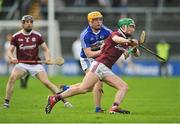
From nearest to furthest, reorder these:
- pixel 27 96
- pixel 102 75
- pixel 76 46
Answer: pixel 102 75 → pixel 27 96 → pixel 76 46

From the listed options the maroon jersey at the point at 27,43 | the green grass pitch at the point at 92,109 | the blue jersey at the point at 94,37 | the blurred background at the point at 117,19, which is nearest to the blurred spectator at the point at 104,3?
the blurred background at the point at 117,19

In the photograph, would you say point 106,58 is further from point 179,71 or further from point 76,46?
point 179,71

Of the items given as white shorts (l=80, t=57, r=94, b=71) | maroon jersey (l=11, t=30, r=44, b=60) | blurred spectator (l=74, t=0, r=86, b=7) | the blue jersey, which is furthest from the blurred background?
the blue jersey

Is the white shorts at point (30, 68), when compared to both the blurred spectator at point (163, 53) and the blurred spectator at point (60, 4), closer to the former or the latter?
the blurred spectator at point (163, 53)

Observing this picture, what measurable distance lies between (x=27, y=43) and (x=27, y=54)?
0.96ft

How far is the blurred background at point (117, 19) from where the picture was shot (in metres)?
43.5

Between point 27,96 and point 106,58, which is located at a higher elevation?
point 106,58

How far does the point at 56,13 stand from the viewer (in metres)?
45.1

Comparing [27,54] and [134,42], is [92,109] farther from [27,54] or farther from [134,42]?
[134,42]

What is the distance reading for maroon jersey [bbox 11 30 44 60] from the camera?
63.0 feet

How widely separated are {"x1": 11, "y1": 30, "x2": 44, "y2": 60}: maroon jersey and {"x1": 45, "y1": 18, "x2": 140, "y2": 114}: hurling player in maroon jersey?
297 centimetres

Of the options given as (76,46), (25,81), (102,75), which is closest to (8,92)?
(102,75)

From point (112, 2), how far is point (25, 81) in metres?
18.2

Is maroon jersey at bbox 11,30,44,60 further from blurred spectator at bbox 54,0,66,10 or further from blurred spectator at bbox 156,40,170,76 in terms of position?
blurred spectator at bbox 54,0,66,10
